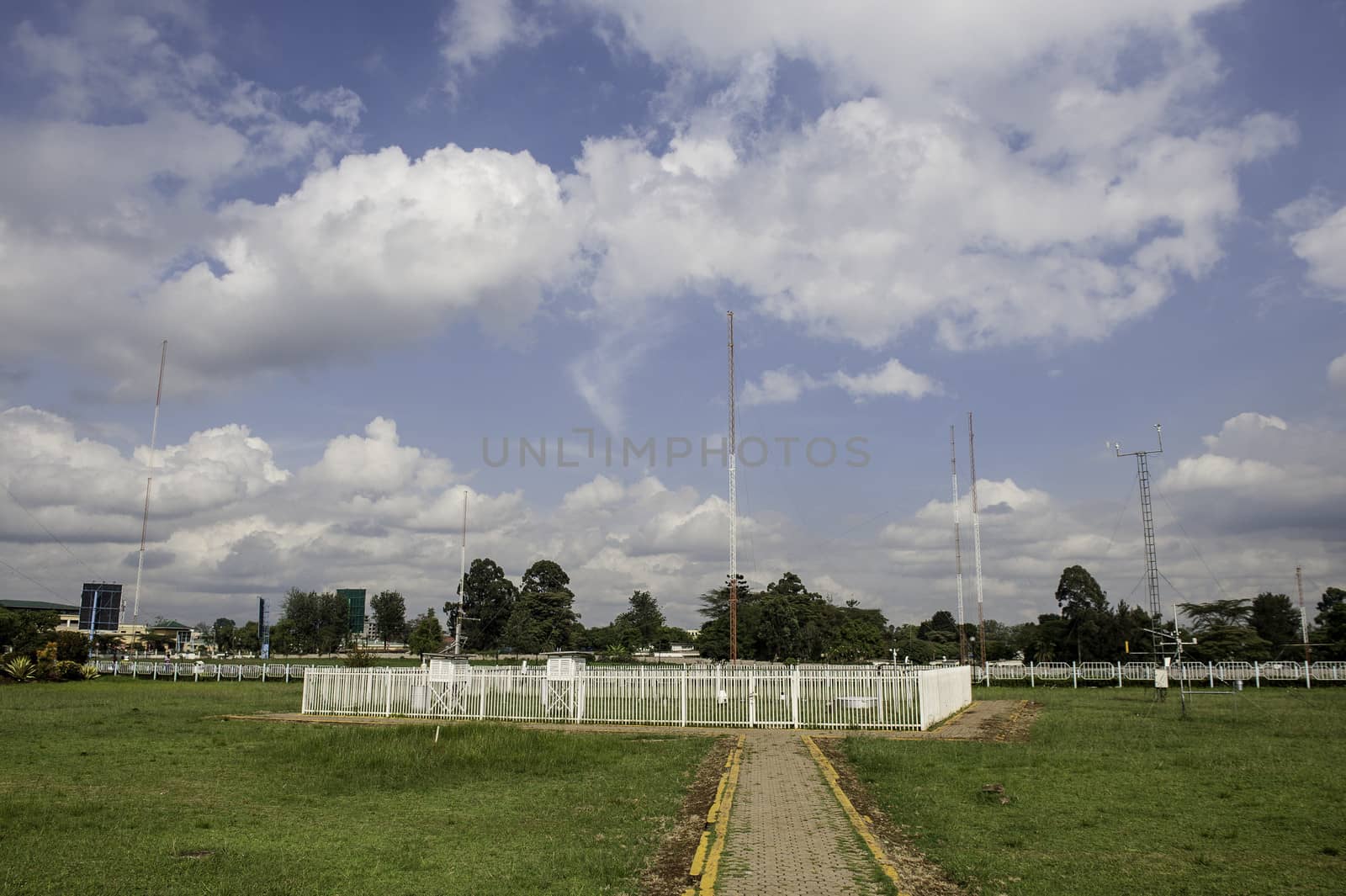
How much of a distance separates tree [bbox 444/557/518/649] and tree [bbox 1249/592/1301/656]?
2820 inches

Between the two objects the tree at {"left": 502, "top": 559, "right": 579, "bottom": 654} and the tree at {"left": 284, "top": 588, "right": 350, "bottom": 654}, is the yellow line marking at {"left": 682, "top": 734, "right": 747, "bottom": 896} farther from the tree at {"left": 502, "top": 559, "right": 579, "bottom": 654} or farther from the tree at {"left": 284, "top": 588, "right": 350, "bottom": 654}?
the tree at {"left": 284, "top": 588, "right": 350, "bottom": 654}

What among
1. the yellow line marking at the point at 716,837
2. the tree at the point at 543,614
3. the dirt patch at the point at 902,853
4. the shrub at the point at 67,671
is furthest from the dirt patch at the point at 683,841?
the tree at the point at 543,614

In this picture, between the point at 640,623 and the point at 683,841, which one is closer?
the point at 683,841

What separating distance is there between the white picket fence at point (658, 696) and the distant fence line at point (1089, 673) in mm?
14884

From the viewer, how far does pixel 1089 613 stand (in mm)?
69375

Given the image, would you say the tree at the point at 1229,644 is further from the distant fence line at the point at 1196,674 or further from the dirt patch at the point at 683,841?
the dirt patch at the point at 683,841

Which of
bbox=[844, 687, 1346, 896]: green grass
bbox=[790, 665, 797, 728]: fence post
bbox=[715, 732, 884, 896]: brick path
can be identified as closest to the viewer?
bbox=[715, 732, 884, 896]: brick path

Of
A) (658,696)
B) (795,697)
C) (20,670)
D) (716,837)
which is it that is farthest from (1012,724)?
(20,670)

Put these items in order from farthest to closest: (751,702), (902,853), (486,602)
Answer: (486,602)
(751,702)
(902,853)

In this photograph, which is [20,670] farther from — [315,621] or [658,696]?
[315,621]

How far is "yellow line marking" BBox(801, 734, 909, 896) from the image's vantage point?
8195 millimetres

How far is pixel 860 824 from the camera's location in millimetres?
10312

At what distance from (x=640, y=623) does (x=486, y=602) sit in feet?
74.9

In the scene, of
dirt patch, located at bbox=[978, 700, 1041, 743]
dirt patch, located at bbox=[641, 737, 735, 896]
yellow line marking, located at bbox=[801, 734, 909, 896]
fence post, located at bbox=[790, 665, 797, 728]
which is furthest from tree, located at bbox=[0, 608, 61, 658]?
yellow line marking, located at bbox=[801, 734, 909, 896]
